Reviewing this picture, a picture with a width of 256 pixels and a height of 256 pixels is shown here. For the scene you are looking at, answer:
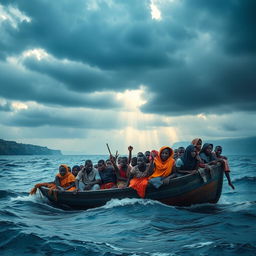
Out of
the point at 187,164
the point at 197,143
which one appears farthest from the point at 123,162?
the point at 197,143

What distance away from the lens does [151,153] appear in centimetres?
1448

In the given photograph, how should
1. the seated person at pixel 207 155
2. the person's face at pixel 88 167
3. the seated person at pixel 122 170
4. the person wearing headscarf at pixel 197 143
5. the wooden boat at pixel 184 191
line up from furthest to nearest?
the person's face at pixel 88 167, the seated person at pixel 122 170, the seated person at pixel 207 155, the person wearing headscarf at pixel 197 143, the wooden boat at pixel 184 191

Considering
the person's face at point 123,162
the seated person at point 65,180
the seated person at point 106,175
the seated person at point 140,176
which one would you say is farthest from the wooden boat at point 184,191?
the seated person at point 65,180

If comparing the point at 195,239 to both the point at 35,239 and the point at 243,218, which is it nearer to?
the point at 243,218

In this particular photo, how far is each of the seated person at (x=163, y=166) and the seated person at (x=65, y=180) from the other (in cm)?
440

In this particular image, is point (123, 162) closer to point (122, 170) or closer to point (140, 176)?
point (122, 170)

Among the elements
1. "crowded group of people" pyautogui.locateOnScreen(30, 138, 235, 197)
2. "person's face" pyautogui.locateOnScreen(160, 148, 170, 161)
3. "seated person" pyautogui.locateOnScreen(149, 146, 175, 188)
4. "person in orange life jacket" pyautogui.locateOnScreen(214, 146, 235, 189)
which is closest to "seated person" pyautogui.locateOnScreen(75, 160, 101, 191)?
"crowded group of people" pyautogui.locateOnScreen(30, 138, 235, 197)

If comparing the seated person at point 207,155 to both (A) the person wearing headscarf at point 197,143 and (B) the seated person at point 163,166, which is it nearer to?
(A) the person wearing headscarf at point 197,143

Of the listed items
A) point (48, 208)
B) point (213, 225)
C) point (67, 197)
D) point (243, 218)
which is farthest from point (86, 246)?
point (48, 208)

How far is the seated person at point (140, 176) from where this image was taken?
1138 cm

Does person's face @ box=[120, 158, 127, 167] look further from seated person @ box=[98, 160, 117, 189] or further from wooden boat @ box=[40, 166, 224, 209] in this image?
wooden boat @ box=[40, 166, 224, 209]

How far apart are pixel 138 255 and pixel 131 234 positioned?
1.80 meters

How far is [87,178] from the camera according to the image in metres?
13.4

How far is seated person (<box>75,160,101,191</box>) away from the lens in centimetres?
1320
